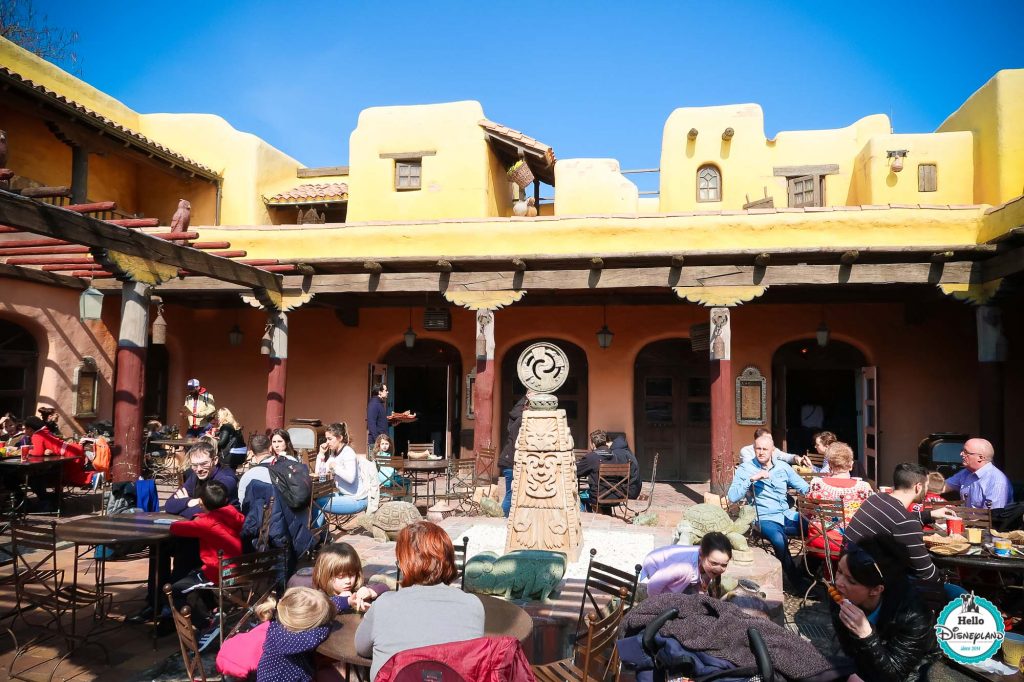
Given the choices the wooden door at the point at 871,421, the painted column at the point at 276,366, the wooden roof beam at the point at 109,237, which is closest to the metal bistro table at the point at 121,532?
the wooden roof beam at the point at 109,237

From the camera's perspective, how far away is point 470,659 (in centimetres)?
224

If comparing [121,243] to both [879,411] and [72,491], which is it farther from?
[879,411]

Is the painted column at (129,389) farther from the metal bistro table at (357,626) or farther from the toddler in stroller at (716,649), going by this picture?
the toddler in stroller at (716,649)

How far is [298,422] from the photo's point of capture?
1304cm

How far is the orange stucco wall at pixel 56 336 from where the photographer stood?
10.5 m

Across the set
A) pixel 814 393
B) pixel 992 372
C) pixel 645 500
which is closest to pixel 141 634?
pixel 645 500

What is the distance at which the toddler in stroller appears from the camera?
2.54m

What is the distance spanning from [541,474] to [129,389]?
218 inches

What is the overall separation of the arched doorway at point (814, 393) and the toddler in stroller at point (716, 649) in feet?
32.6

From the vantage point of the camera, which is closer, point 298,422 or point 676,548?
point 676,548

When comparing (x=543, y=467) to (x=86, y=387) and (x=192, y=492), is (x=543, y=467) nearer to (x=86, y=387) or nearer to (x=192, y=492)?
(x=192, y=492)

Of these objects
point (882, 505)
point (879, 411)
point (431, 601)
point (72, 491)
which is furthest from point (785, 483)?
point (72, 491)

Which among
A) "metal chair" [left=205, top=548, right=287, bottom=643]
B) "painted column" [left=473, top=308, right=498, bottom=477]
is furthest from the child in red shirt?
"painted column" [left=473, top=308, right=498, bottom=477]

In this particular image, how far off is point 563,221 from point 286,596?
27.8 ft
